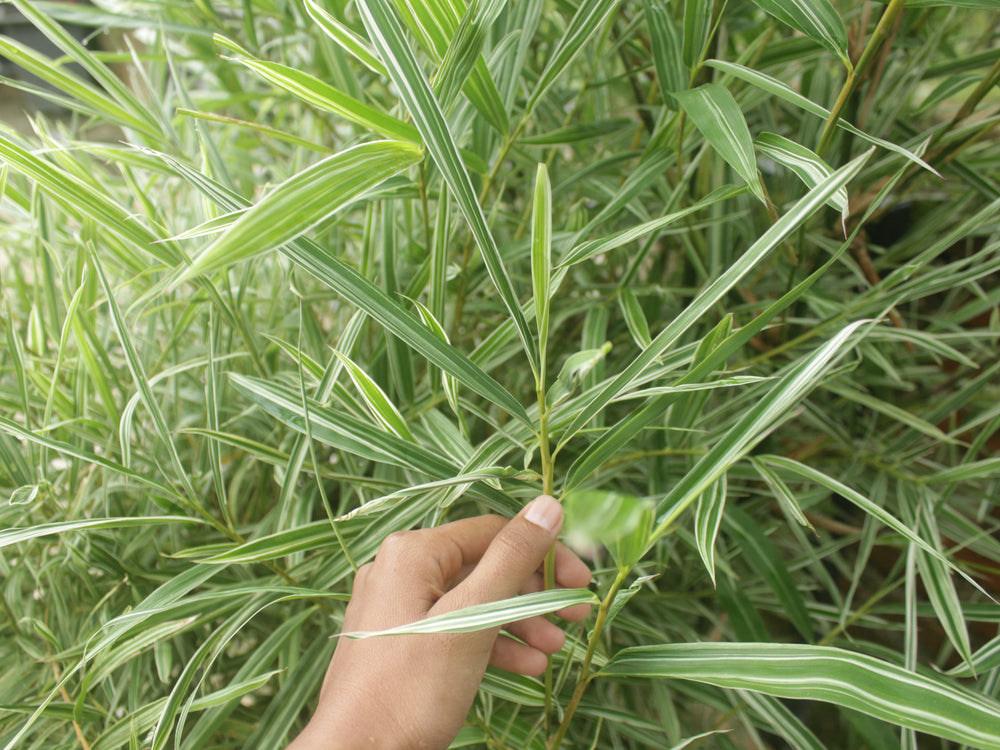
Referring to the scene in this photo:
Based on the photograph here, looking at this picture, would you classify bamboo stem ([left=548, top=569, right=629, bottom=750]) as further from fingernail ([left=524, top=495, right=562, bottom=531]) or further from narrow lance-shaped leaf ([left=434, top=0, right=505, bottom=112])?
narrow lance-shaped leaf ([left=434, top=0, right=505, bottom=112])

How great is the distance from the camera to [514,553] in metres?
0.38

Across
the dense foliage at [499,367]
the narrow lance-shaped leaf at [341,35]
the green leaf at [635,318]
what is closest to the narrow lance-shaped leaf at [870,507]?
the dense foliage at [499,367]

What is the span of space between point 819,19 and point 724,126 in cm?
8

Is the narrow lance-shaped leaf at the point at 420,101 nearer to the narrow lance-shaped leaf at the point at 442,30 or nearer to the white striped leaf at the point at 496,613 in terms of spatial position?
the narrow lance-shaped leaf at the point at 442,30

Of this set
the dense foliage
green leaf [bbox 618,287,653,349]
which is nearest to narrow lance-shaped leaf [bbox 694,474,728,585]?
the dense foliage

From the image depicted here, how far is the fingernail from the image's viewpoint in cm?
38

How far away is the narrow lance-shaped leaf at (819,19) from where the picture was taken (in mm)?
398

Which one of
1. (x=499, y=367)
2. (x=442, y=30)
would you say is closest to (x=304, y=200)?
(x=442, y=30)

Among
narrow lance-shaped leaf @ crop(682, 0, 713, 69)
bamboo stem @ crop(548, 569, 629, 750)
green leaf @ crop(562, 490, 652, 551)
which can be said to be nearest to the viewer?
green leaf @ crop(562, 490, 652, 551)

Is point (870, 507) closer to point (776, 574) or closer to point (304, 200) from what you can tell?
point (776, 574)

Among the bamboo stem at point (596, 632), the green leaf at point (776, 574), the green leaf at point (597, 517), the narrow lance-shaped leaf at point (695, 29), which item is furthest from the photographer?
the green leaf at point (776, 574)

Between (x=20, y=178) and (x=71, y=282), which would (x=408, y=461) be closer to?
(x=71, y=282)

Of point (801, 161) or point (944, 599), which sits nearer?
point (801, 161)

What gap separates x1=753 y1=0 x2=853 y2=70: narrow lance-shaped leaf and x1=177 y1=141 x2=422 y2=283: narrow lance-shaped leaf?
0.25 metres
